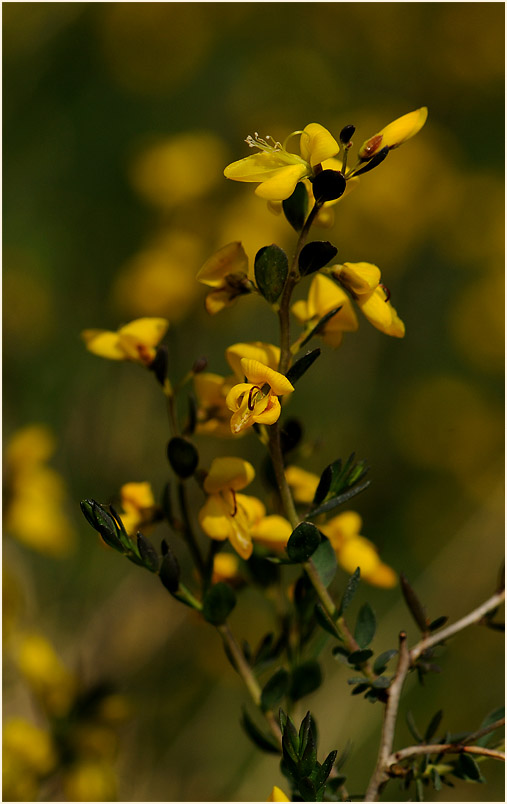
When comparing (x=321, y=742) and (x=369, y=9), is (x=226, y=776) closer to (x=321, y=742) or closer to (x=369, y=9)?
(x=321, y=742)

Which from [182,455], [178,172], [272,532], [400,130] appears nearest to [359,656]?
[272,532]

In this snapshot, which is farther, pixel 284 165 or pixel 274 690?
pixel 274 690

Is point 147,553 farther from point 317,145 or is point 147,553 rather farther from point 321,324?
point 317,145

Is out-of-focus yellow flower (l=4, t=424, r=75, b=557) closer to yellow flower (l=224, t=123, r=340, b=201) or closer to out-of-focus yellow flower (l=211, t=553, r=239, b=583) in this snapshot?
out-of-focus yellow flower (l=211, t=553, r=239, b=583)

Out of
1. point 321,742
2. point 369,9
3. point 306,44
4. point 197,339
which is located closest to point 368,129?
point 306,44

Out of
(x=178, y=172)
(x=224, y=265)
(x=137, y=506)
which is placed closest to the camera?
(x=224, y=265)

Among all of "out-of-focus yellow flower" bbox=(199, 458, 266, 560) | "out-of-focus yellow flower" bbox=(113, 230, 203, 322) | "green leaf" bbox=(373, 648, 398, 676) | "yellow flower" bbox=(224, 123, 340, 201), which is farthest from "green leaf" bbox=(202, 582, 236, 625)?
"out-of-focus yellow flower" bbox=(113, 230, 203, 322)

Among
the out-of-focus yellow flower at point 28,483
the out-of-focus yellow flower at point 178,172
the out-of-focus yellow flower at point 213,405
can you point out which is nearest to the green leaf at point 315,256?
the out-of-focus yellow flower at point 213,405
